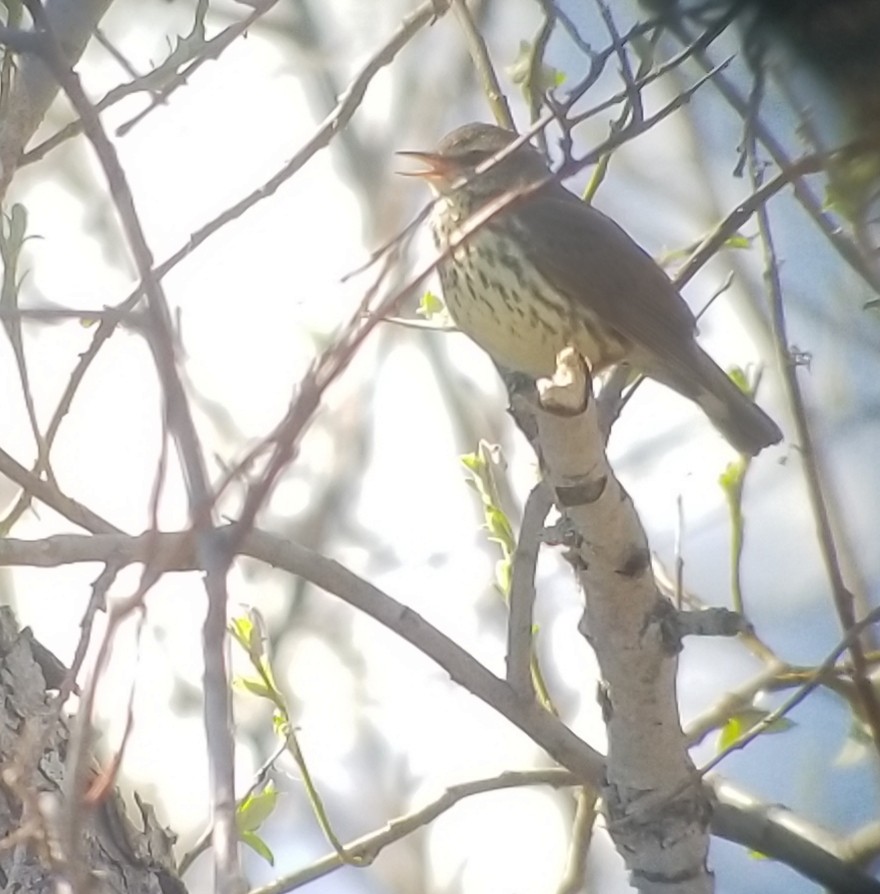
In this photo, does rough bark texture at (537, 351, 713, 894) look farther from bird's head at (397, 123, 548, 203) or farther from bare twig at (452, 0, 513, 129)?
bird's head at (397, 123, 548, 203)

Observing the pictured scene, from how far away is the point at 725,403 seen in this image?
2.59 meters

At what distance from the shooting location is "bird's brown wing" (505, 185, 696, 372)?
2.66 meters

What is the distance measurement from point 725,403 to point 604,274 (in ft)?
1.23

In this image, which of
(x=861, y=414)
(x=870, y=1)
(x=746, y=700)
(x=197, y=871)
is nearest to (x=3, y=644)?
(x=746, y=700)

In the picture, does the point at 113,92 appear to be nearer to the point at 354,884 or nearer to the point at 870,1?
the point at 870,1

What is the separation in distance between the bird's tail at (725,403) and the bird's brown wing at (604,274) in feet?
0.10

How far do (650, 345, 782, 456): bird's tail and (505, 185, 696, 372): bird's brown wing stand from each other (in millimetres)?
29

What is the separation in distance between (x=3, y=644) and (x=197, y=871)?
2.82 meters

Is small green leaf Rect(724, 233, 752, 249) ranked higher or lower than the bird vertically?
lower

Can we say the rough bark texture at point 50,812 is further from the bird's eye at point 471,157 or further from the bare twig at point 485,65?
the bird's eye at point 471,157

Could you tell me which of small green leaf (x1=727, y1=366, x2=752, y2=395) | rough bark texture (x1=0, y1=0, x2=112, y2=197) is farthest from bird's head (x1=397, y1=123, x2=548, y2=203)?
rough bark texture (x1=0, y1=0, x2=112, y2=197)

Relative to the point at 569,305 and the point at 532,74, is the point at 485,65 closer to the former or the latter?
the point at 532,74

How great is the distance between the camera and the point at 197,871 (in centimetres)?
460

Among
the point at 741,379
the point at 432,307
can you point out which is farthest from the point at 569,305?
the point at 741,379
